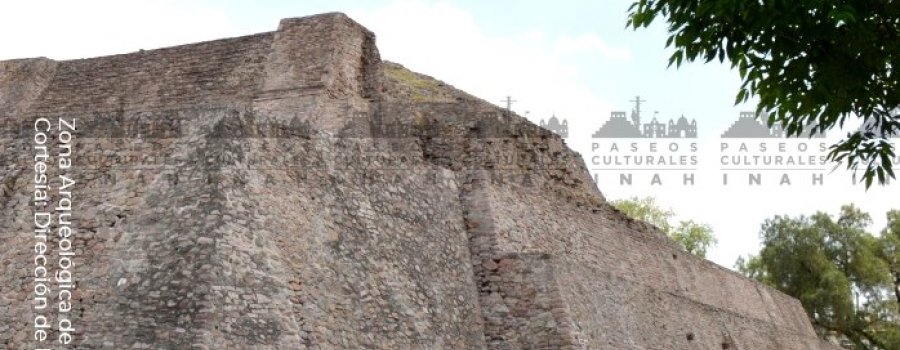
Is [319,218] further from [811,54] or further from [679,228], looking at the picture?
[679,228]

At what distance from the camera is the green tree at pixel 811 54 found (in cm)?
786

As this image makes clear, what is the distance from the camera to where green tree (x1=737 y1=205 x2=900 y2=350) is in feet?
125

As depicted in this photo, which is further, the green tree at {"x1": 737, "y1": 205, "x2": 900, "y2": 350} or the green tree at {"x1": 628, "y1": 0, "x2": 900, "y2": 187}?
the green tree at {"x1": 737, "y1": 205, "x2": 900, "y2": 350}

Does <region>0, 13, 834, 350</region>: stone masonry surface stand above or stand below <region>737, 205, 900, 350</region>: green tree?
above

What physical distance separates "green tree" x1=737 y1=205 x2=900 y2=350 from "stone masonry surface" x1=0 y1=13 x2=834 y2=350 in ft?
53.0

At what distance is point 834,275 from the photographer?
37.9m

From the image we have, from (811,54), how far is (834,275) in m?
32.1

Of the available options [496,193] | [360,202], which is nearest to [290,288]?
[360,202]

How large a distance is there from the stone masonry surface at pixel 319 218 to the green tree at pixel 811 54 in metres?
5.14

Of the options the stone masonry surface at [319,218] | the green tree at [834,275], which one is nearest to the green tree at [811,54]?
the stone masonry surface at [319,218]

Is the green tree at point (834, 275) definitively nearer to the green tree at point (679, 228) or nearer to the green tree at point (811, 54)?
the green tree at point (679, 228)

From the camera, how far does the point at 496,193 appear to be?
1656 cm

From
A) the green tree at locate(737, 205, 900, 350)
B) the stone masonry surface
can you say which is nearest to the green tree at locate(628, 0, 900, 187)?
the stone masonry surface

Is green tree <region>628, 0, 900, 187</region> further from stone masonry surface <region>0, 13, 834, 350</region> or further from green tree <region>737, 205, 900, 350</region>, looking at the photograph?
green tree <region>737, 205, 900, 350</region>
